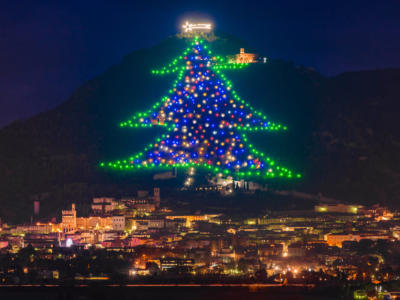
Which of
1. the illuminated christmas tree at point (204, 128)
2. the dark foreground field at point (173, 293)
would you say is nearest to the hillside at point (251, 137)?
the illuminated christmas tree at point (204, 128)

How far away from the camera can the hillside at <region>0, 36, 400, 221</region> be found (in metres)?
43.3

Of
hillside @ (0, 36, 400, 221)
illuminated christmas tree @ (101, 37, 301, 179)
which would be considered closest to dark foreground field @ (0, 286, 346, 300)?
illuminated christmas tree @ (101, 37, 301, 179)

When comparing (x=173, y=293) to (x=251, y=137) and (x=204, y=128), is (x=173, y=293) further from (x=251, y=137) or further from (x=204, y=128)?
(x=251, y=137)

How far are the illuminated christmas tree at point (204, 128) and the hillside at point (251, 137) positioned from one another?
38.0 inches

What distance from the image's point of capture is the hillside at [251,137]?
43344mm

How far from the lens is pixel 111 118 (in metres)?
47.5

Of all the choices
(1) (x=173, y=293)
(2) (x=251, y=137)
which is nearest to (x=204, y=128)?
(2) (x=251, y=137)

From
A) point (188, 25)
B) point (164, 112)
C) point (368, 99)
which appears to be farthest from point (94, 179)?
point (368, 99)

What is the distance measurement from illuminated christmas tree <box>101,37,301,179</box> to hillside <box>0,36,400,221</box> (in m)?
0.96

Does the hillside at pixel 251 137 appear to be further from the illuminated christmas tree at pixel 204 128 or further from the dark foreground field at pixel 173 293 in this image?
the dark foreground field at pixel 173 293

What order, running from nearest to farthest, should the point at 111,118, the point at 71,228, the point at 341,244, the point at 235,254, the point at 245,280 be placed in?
the point at 245,280, the point at 235,254, the point at 341,244, the point at 71,228, the point at 111,118

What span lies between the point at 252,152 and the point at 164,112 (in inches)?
127

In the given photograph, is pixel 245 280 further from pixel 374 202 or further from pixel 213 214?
pixel 374 202

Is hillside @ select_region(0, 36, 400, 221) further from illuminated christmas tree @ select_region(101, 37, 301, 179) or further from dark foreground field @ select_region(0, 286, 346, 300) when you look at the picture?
dark foreground field @ select_region(0, 286, 346, 300)
